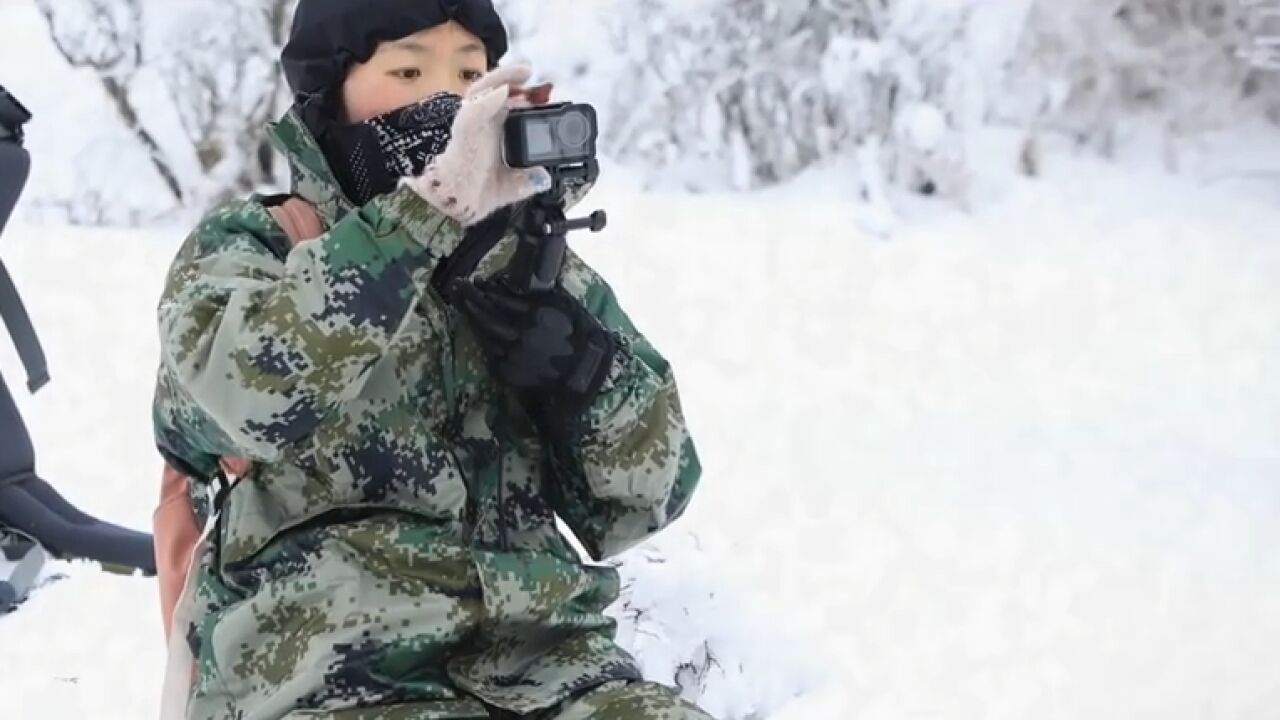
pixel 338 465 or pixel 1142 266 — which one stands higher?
pixel 338 465

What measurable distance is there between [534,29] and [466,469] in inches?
187

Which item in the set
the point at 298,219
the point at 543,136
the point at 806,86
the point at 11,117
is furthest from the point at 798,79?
the point at 543,136

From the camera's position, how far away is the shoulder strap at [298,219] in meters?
1.38

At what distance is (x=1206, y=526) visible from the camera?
317 cm

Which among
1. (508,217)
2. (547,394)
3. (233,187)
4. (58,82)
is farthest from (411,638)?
(58,82)

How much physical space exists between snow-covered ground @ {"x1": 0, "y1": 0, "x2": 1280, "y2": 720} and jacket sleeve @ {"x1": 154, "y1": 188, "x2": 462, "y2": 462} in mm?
1403

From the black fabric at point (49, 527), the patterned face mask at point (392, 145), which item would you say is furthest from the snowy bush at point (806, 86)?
the patterned face mask at point (392, 145)

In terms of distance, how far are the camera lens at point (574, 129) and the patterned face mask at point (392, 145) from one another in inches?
7.7

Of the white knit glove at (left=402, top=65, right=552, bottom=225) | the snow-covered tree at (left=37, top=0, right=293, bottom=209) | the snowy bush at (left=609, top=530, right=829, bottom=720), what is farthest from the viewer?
the snow-covered tree at (left=37, top=0, right=293, bottom=209)

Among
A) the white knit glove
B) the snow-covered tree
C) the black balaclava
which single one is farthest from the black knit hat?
the snow-covered tree

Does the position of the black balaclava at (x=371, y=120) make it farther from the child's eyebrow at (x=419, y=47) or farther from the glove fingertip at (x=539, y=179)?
the glove fingertip at (x=539, y=179)

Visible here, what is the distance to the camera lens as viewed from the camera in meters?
1.23

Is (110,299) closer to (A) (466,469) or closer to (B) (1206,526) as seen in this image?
(B) (1206,526)

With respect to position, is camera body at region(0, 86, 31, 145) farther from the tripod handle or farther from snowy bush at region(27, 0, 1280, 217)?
snowy bush at region(27, 0, 1280, 217)
